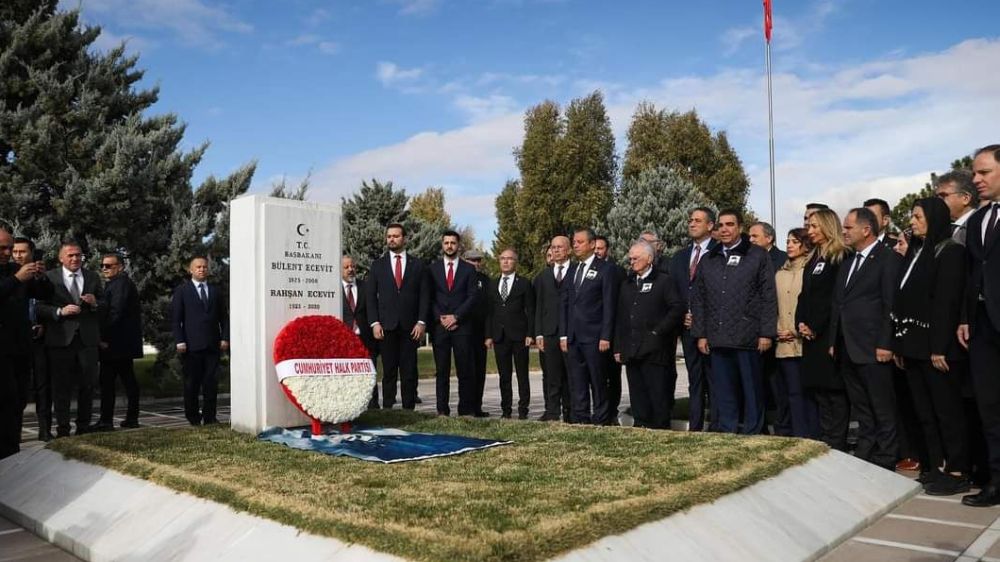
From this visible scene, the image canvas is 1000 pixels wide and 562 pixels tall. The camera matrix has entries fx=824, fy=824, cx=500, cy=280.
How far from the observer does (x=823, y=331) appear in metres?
6.98

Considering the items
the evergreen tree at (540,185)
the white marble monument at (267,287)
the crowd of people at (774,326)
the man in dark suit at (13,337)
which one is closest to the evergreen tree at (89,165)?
the crowd of people at (774,326)

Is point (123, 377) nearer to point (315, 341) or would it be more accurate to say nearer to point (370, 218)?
point (315, 341)

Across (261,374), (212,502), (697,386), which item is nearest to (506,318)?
(697,386)

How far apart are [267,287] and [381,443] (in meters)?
1.90

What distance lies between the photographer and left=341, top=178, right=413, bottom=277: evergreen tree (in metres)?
26.7

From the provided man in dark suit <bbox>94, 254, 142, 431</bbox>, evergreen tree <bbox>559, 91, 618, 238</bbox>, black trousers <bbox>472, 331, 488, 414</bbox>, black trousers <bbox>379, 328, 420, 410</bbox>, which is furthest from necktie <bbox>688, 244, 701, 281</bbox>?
evergreen tree <bbox>559, 91, 618, 238</bbox>

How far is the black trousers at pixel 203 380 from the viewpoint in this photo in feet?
30.0

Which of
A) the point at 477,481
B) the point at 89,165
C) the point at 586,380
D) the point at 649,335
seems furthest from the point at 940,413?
the point at 89,165

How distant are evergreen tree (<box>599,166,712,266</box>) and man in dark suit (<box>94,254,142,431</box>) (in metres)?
25.2

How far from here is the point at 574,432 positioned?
281 inches

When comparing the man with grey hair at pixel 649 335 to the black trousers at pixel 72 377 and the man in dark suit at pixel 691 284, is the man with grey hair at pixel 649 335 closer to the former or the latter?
the man in dark suit at pixel 691 284

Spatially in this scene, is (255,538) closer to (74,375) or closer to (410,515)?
(410,515)

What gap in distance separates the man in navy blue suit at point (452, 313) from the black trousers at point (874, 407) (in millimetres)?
4338

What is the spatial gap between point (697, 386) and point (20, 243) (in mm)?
6947
